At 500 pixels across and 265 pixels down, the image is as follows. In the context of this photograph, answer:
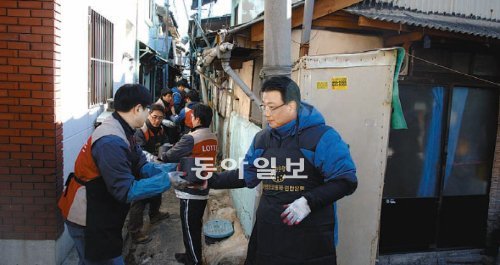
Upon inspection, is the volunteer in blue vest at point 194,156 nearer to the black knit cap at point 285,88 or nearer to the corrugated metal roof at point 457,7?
the black knit cap at point 285,88

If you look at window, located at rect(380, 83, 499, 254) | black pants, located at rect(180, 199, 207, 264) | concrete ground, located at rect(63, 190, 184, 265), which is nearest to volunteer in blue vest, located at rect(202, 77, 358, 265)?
black pants, located at rect(180, 199, 207, 264)

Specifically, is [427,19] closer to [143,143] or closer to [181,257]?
[143,143]

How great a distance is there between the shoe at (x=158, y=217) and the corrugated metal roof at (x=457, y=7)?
17.2ft

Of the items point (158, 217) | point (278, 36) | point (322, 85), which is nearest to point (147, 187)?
point (278, 36)

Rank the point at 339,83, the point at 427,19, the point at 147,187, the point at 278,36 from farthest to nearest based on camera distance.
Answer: the point at 427,19 → the point at 339,83 → the point at 278,36 → the point at 147,187

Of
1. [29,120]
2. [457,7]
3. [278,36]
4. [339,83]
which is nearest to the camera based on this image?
[278,36]

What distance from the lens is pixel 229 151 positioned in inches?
349

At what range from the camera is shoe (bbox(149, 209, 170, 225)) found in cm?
671

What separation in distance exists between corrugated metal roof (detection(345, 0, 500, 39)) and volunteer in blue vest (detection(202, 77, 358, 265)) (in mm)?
2389

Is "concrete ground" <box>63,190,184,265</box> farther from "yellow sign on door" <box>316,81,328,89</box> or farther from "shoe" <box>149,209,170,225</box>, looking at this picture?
"yellow sign on door" <box>316,81,328,89</box>

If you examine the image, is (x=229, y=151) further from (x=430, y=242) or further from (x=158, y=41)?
(x=158, y=41)

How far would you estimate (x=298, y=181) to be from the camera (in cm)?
273

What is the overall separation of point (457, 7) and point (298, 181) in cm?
502

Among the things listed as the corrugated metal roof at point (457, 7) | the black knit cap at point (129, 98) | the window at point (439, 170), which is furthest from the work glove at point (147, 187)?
the corrugated metal roof at point (457, 7)
